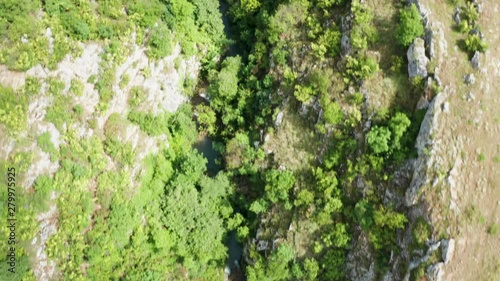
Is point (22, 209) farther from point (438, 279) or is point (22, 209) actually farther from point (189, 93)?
point (438, 279)

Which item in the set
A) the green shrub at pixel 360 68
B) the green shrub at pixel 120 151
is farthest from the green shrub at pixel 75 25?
→ the green shrub at pixel 360 68

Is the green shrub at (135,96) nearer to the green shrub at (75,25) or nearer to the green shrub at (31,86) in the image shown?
the green shrub at (75,25)

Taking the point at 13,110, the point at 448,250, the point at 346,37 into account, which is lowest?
the point at 13,110

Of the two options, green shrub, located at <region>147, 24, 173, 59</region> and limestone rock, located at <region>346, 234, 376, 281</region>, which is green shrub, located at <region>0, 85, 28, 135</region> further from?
limestone rock, located at <region>346, 234, 376, 281</region>

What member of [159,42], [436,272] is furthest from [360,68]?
[159,42]

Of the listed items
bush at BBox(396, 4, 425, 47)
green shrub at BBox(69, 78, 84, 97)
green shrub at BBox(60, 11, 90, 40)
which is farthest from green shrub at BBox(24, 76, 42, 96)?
bush at BBox(396, 4, 425, 47)

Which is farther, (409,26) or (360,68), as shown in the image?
(360,68)

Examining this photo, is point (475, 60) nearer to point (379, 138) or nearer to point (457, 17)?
point (457, 17)

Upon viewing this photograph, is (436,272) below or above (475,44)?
below

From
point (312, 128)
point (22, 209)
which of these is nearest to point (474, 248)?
point (312, 128)
